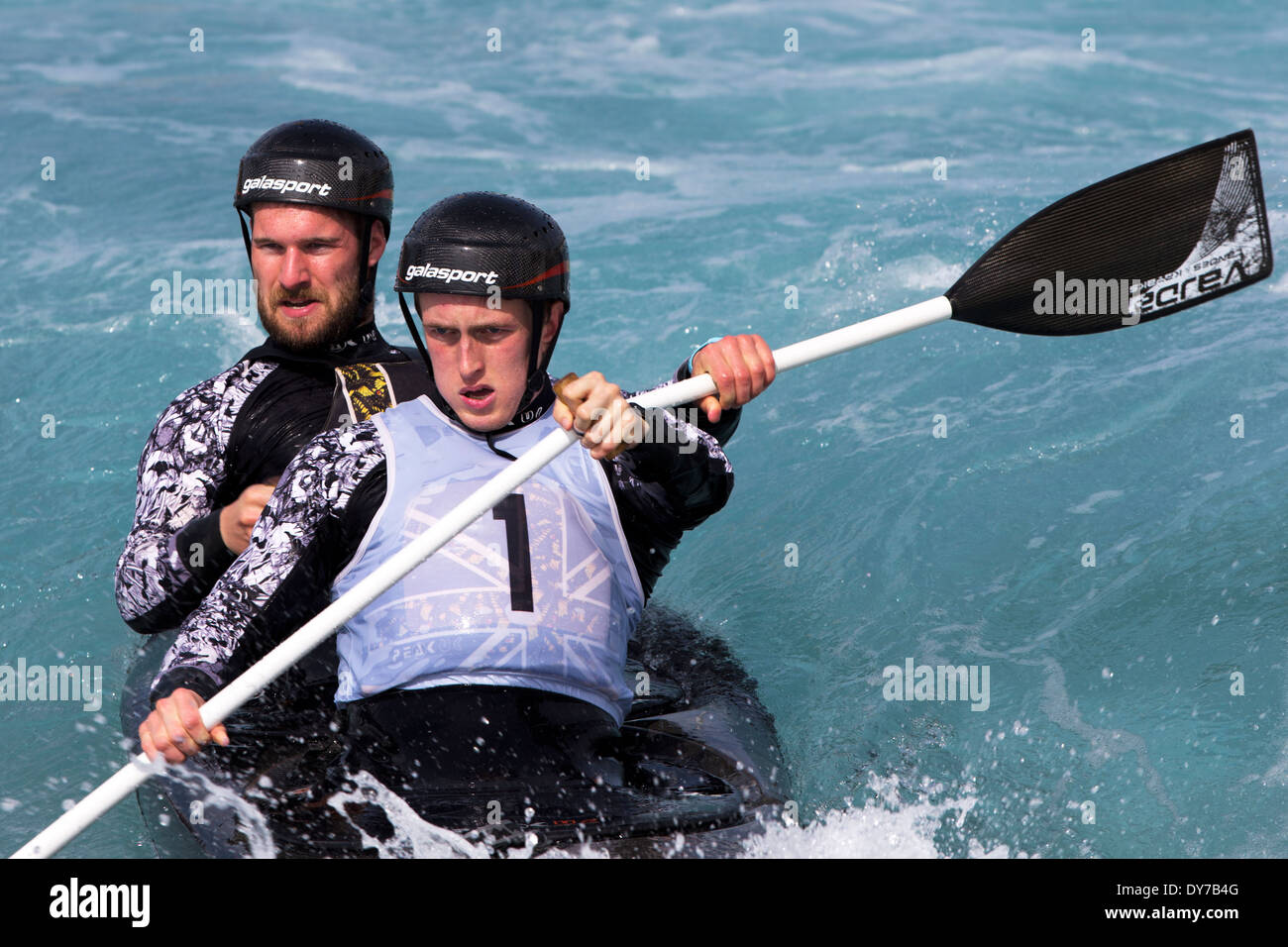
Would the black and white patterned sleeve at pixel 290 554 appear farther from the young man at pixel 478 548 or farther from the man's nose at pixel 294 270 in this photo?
the man's nose at pixel 294 270

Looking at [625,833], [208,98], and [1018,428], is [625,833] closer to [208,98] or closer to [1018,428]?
[1018,428]

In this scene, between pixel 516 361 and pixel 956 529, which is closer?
pixel 516 361

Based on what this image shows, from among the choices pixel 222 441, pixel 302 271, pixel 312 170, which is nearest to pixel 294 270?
pixel 302 271

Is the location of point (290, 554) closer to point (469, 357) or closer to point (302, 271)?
point (469, 357)

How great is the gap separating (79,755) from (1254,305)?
518 centimetres

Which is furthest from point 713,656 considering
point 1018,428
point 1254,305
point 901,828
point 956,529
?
point 1254,305

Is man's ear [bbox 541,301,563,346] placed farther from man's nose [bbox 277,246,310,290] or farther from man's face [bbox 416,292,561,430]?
man's nose [bbox 277,246,310,290]

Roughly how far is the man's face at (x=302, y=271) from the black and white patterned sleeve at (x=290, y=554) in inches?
35.3

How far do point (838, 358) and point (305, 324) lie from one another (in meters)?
3.15

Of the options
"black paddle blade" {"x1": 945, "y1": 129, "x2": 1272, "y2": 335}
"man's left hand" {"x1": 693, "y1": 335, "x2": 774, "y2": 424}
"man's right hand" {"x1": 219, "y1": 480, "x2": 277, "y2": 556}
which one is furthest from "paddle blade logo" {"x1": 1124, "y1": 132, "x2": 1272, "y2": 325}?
"man's right hand" {"x1": 219, "y1": 480, "x2": 277, "y2": 556}

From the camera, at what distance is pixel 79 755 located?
3963 mm

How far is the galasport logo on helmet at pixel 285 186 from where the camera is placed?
12.5 ft

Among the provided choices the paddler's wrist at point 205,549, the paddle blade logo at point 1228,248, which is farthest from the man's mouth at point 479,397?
the paddle blade logo at point 1228,248

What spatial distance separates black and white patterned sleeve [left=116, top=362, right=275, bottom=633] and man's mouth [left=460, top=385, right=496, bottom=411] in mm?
801
